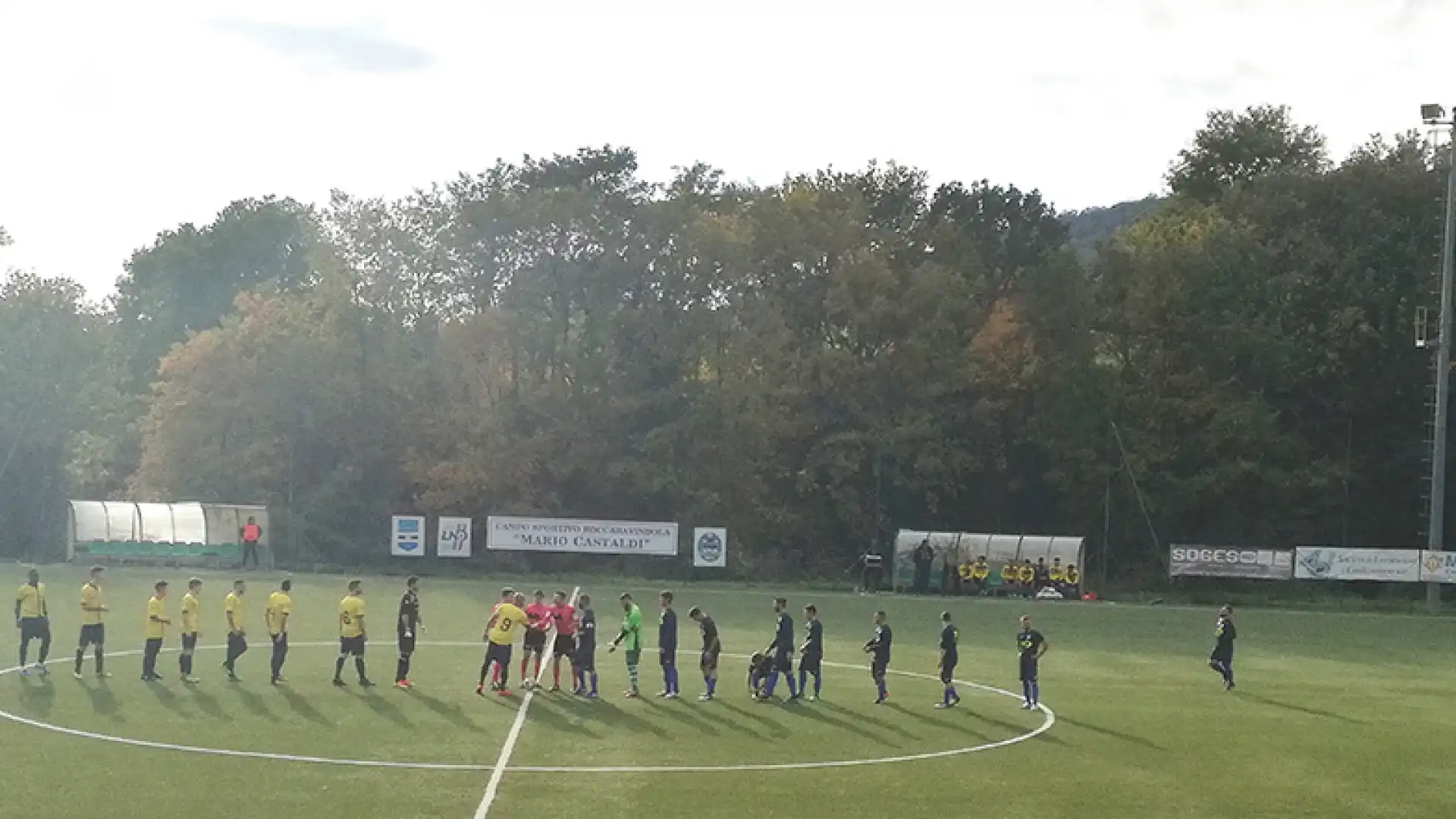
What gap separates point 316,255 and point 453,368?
29.5 ft

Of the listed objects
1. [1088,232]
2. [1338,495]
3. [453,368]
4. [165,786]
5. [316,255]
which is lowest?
[165,786]

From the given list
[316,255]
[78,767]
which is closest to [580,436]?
[316,255]

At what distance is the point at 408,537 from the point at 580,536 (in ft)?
23.5

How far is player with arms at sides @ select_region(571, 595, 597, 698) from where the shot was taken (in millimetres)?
27000

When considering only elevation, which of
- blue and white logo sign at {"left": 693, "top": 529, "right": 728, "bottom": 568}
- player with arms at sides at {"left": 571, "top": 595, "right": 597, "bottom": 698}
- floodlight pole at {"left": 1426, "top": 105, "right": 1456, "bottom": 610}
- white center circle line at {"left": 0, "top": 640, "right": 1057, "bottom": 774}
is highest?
floodlight pole at {"left": 1426, "top": 105, "right": 1456, "bottom": 610}

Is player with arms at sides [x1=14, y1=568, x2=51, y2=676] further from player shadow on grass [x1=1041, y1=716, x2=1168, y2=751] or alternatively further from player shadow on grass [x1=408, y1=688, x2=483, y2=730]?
player shadow on grass [x1=1041, y1=716, x2=1168, y2=751]

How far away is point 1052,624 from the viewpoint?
45.0m

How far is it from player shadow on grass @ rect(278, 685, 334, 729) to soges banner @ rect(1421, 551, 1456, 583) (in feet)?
143

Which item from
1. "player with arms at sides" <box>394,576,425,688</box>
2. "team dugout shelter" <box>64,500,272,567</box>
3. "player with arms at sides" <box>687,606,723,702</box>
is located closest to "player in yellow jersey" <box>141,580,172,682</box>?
"player with arms at sides" <box>394,576,425,688</box>

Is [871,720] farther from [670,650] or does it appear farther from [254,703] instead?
[254,703]

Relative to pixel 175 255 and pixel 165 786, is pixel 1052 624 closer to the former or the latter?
pixel 165 786

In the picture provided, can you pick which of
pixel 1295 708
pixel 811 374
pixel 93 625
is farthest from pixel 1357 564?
pixel 93 625

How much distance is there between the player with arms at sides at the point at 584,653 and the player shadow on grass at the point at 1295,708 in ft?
43.0

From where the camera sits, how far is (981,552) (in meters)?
56.9
